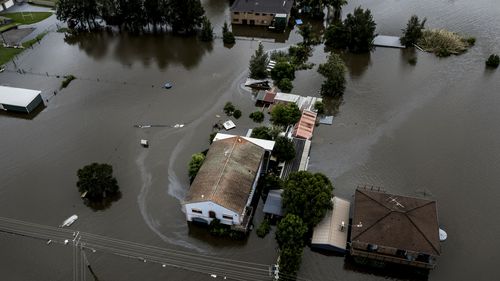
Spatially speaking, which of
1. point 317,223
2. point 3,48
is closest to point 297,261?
point 317,223

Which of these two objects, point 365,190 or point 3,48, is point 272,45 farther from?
point 3,48

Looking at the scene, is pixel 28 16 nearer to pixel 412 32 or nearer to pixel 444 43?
pixel 412 32

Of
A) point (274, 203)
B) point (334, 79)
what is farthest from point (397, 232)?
point (334, 79)

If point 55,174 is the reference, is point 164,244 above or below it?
below

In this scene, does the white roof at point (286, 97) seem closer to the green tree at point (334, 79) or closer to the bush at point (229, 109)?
the green tree at point (334, 79)

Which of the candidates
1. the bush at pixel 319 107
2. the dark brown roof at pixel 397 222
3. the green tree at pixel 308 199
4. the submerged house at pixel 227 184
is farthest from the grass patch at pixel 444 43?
the green tree at pixel 308 199

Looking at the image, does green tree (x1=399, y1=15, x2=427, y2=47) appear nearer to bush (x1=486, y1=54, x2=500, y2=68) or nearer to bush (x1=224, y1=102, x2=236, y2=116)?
bush (x1=486, y1=54, x2=500, y2=68)

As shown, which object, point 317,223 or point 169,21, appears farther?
point 169,21
